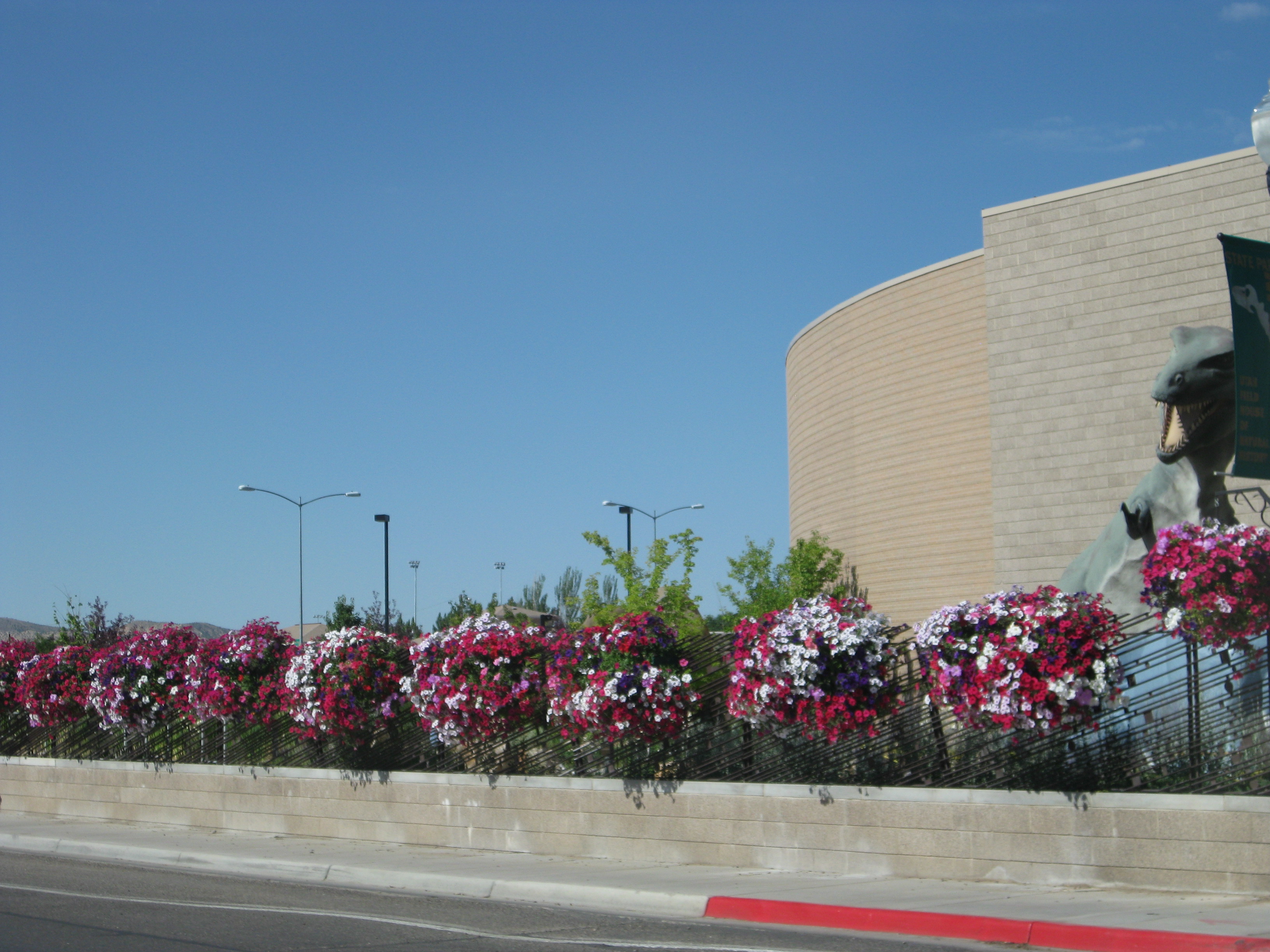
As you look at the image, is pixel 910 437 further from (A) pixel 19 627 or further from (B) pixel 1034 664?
(A) pixel 19 627

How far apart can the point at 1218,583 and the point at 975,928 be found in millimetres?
3409

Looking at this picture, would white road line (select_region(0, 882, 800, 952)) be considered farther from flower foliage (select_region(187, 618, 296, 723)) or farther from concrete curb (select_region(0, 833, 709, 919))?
flower foliage (select_region(187, 618, 296, 723))

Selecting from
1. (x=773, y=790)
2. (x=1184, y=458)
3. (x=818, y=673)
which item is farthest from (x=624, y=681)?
(x=1184, y=458)

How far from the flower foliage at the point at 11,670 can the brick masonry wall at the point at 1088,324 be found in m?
20.9

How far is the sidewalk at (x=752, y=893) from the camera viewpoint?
9164 millimetres

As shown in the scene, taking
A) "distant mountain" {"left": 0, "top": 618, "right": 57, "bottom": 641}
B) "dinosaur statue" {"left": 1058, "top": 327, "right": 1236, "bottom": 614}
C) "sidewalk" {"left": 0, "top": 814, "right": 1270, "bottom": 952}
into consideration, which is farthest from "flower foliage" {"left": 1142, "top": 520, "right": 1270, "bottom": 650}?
"distant mountain" {"left": 0, "top": 618, "right": 57, "bottom": 641}

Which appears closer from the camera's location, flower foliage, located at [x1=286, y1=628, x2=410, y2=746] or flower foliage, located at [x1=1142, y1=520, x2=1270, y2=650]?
flower foliage, located at [x1=1142, y1=520, x2=1270, y2=650]

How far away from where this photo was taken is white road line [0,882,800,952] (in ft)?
30.6

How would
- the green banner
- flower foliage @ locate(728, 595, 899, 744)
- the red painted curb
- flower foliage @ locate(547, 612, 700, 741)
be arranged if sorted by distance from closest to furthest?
the red painted curb
the green banner
flower foliage @ locate(728, 595, 899, 744)
flower foliage @ locate(547, 612, 700, 741)

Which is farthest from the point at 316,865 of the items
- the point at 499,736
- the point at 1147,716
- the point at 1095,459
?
the point at 1095,459

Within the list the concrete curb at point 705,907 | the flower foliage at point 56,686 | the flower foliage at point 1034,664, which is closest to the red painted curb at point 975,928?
the concrete curb at point 705,907

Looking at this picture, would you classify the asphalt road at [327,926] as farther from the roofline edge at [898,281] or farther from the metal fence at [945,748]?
the roofline edge at [898,281]

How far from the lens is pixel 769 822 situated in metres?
13.0

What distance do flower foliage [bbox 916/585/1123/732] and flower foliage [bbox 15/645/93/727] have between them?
15371mm
